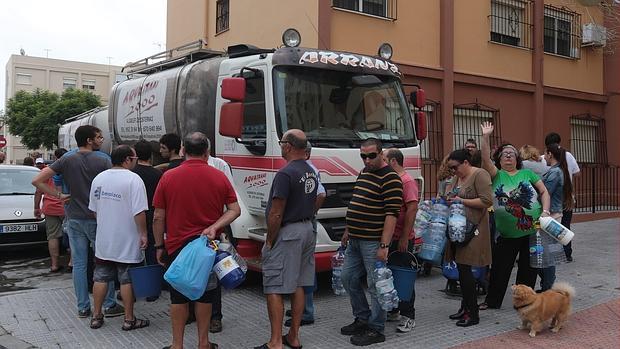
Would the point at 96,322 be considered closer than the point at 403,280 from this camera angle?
No

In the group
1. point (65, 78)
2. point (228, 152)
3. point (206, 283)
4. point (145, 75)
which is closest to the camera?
point (206, 283)

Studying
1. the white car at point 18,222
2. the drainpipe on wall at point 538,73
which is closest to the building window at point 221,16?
the white car at point 18,222

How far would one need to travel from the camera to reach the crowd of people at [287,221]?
4141mm

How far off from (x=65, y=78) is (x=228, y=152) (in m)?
60.1

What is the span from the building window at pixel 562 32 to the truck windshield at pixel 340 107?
882 centimetres

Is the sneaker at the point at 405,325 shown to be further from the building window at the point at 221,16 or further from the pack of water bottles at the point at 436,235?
the building window at the point at 221,16

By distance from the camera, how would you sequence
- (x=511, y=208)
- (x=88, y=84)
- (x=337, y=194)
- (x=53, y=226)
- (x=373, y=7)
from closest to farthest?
1. (x=511, y=208)
2. (x=337, y=194)
3. (x=53, y=226)
4. (x=373, y=7)
5. (x=88, y=84)

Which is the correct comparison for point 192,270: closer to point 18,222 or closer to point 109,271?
point 109,271

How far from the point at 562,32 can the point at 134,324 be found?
13.2m

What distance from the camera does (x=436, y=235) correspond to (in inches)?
200

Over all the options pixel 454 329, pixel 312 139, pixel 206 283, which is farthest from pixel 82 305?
pixel 454 329

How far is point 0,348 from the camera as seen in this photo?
4.61 m

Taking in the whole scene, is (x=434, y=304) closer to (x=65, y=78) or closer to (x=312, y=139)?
(x=312, y=139)

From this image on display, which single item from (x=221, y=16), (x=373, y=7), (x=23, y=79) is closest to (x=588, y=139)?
(x=373, y=7)
